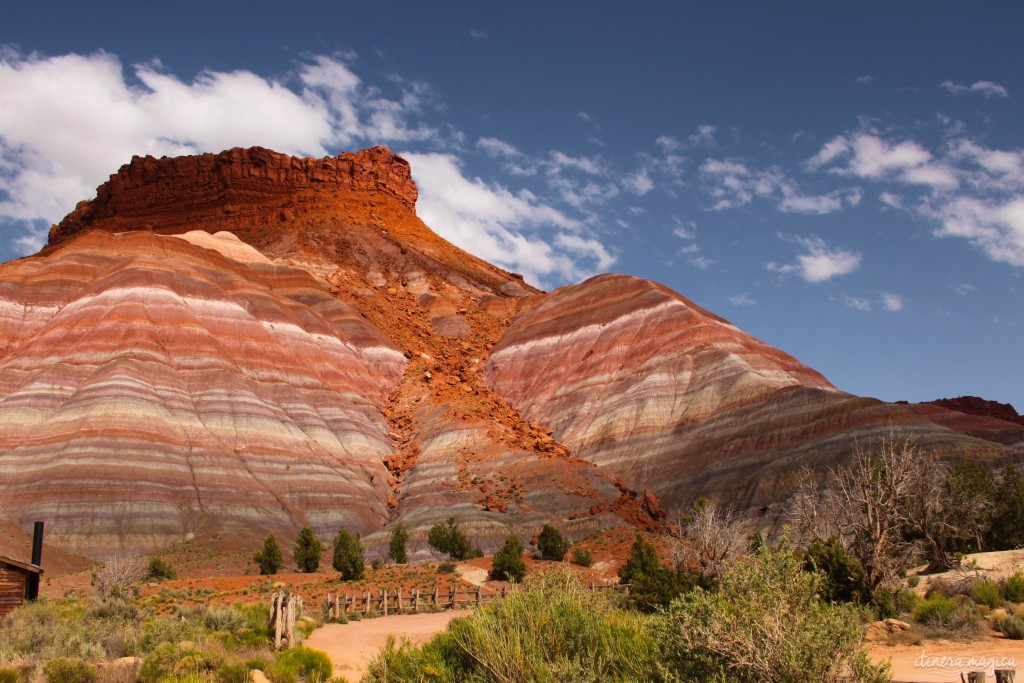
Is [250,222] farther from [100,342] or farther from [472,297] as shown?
[100,342]

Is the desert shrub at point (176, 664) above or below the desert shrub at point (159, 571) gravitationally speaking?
→ below

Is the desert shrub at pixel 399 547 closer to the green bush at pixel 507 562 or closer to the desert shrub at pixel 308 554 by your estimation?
the desert shrub at pixel 308 554

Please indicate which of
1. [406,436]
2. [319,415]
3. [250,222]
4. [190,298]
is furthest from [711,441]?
[250,222]

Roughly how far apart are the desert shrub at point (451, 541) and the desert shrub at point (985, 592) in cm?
3404

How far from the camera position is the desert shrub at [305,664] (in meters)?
19.5

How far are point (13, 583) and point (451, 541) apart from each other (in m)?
27.7

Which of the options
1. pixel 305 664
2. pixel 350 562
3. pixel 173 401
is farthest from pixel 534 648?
pixel 173 401

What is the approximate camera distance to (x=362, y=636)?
26609 mm

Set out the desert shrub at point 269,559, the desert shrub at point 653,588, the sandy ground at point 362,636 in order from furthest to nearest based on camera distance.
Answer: the desert shrub at point 269,559 → the desert shrub at point 653,588 → the sandy ground at point 362,636

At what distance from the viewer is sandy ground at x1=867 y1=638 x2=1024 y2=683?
1383 cm

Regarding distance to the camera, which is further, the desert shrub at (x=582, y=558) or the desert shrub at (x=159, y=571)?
the desert shrub at (x=582, y=558)

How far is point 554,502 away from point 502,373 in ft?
109

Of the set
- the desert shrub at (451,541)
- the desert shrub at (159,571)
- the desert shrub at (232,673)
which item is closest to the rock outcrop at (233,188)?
the desert shrub at (451,541)

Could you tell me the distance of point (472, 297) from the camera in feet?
362
